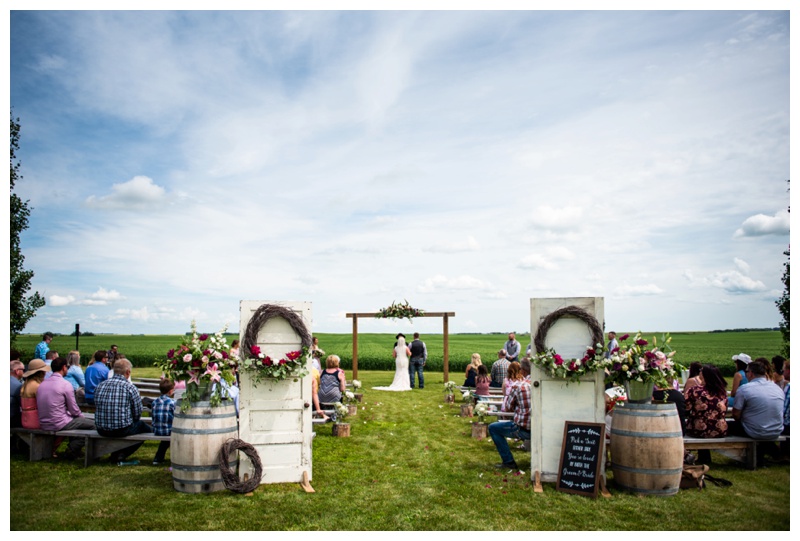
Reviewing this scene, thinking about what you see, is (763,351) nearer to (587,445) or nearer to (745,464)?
(745,464)

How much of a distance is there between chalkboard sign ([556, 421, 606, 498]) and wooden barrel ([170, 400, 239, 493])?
4.31 metres

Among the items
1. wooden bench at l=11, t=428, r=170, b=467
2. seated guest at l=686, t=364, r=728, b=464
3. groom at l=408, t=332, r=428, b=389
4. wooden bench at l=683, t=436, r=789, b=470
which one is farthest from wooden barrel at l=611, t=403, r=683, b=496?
groom at l=408, t=332, r=428, b=389

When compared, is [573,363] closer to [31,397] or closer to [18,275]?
[31,397]

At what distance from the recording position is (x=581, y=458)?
697 centimetres

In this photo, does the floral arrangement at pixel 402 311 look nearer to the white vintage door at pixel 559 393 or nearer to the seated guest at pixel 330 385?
the seated guest at pixel 330 385

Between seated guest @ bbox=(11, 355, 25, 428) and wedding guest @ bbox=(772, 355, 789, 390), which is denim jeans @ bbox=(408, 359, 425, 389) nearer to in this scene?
wedding guest @ bbox=(772, 355, 789, 390)

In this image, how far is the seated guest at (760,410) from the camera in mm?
8039

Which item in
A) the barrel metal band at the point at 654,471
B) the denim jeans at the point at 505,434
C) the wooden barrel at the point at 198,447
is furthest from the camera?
the denim jeans at the point at 505,434

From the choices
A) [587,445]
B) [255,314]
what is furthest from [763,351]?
[255,314]

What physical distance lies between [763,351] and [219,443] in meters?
44.8

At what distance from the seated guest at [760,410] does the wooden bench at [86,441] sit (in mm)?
8736

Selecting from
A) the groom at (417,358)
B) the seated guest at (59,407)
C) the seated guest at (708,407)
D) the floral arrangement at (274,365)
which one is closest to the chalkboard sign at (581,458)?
the seated guest at (708,407)

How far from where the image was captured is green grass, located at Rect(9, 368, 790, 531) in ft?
19.4

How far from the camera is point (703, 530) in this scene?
5.79 metres
